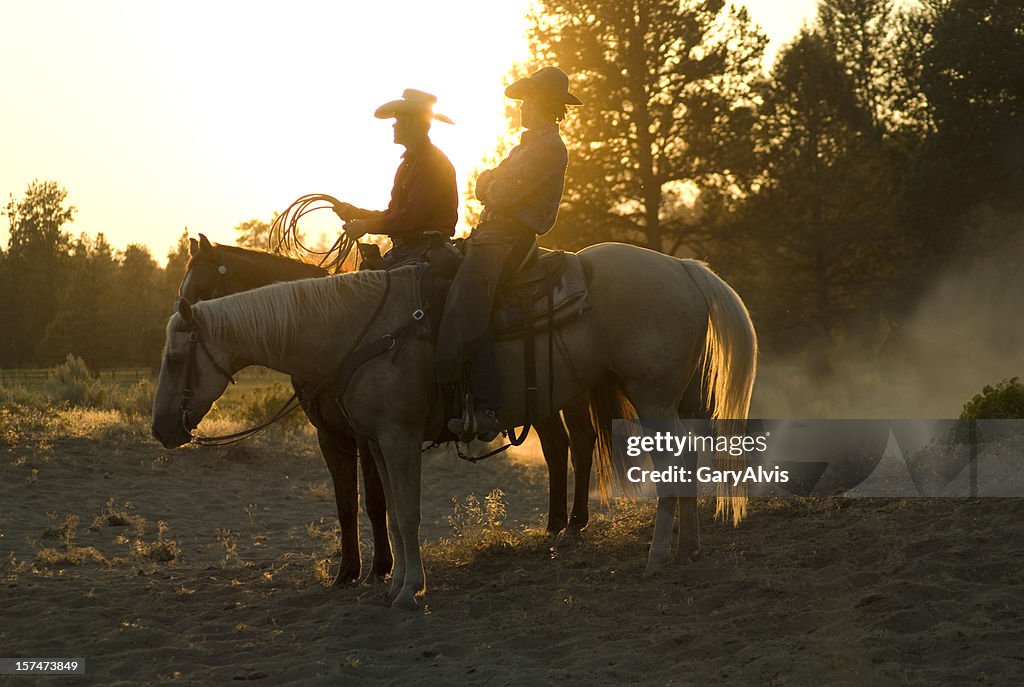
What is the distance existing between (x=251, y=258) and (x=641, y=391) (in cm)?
293

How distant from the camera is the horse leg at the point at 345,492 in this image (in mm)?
7238

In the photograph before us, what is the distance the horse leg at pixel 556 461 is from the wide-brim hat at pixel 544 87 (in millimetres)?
2976

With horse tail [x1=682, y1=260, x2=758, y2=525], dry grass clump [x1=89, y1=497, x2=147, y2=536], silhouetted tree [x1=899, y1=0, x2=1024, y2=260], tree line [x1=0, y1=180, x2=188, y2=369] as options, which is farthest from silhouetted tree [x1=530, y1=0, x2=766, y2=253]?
horse tail [x1=682, y1=260, x2=758, y2=525]

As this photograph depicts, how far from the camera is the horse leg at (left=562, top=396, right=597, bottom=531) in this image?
332 inches

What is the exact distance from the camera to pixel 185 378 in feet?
20.5

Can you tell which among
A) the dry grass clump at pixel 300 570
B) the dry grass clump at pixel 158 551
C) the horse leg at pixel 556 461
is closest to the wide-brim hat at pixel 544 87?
the horse leg at pixel 556 461

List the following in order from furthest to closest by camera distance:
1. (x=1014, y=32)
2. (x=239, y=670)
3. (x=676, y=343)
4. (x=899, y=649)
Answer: (x=1014, y=32) < (x=676, y=343) < (x=239, y=670) < (x=899, y=649)

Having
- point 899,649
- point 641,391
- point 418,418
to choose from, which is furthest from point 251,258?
point 899,649

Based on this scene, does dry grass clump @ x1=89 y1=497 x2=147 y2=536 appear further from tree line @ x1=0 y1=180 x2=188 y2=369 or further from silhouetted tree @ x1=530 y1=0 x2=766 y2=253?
silhouetted tree @ x1=530 y1=0 x2=766 y2=253

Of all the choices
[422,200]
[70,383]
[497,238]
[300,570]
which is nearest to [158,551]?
[300,570]

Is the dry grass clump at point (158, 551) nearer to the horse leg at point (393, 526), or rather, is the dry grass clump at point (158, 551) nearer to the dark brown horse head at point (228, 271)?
the dark brown horse head at point (228, 271)

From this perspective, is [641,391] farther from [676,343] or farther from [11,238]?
[11,238]

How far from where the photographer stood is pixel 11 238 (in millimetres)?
20812

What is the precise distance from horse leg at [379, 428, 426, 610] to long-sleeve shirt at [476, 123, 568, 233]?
1574mm
